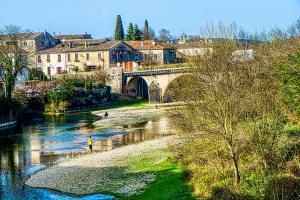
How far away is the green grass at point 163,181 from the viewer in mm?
28141

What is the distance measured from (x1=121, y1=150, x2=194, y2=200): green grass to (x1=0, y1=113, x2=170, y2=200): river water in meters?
2.54

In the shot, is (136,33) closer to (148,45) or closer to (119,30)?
(119,30)

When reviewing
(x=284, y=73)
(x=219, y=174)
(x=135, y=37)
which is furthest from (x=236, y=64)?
(x=135, y=37)

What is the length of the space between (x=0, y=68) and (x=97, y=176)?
45020 millimetres

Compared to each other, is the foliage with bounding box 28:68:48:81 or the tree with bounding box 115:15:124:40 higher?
the tree with bounding box 115:15:124:40

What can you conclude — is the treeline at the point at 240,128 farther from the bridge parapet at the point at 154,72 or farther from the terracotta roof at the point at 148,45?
the terracotta roof at the point at 148,45

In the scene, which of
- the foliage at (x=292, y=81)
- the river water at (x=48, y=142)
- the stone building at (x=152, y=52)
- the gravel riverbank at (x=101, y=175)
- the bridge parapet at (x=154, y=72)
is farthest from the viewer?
the stone building at (x=152, y=52)

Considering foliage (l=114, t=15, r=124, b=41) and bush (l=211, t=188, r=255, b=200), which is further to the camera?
foliage (l=114, t=15, r=124, b=41)

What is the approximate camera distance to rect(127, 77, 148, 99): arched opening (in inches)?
3824

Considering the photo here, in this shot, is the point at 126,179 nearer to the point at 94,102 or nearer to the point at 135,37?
the point at 94,102

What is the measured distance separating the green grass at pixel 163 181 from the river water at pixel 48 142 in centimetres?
254

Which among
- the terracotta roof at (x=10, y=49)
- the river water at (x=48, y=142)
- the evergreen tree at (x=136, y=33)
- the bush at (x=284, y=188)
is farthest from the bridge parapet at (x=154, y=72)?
the bush at (x=284, y=188)

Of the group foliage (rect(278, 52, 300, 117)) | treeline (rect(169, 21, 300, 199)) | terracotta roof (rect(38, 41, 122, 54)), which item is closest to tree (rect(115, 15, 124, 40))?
terracotta roof (rect(38, 41, 122, 54))

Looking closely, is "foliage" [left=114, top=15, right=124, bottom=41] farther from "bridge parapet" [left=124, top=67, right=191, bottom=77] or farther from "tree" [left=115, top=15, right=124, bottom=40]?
"bridge parapet" [left=124, top=67, right=191, bottom=77]
